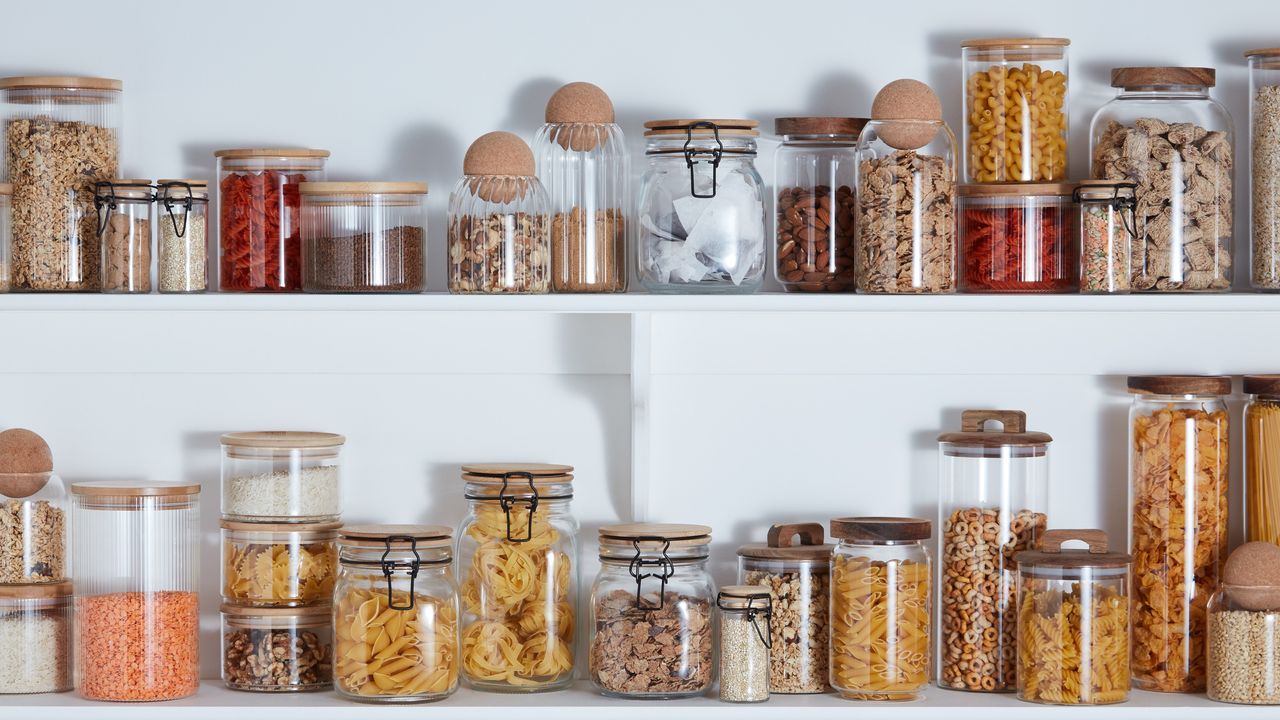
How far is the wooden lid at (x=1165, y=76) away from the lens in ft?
4.94

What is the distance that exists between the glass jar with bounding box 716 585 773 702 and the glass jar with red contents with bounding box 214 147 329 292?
58cm

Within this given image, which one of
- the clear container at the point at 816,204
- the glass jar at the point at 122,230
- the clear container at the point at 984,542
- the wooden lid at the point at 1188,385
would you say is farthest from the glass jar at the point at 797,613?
the glass jar at the point at 122,230

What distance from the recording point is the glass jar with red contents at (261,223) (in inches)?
59.3

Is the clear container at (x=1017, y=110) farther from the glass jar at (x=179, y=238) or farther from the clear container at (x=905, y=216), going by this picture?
the glass jar at (x=179, y=238)

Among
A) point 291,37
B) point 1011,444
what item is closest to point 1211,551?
point 1011,444

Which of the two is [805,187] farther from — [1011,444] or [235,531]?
[235,531]

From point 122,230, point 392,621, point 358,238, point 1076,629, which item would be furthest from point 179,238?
point 1076,629

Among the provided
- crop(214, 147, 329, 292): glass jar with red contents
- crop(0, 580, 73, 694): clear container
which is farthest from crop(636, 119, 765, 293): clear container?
crop(0, 580, 73, 694): clear container

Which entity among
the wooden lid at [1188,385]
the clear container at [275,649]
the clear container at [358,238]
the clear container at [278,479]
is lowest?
the clear container at [275,649]

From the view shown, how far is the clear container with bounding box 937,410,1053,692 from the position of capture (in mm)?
1503

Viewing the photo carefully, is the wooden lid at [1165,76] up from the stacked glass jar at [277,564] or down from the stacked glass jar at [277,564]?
up

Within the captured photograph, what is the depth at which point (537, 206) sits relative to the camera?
148cm

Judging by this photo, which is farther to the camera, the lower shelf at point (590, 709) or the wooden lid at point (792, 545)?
the wooden lid at point (792, 545)

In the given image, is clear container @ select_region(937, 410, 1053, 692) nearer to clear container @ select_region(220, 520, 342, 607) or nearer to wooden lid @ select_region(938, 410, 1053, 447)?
wooden lid @ select_region(938, 410, 1053, 447)
